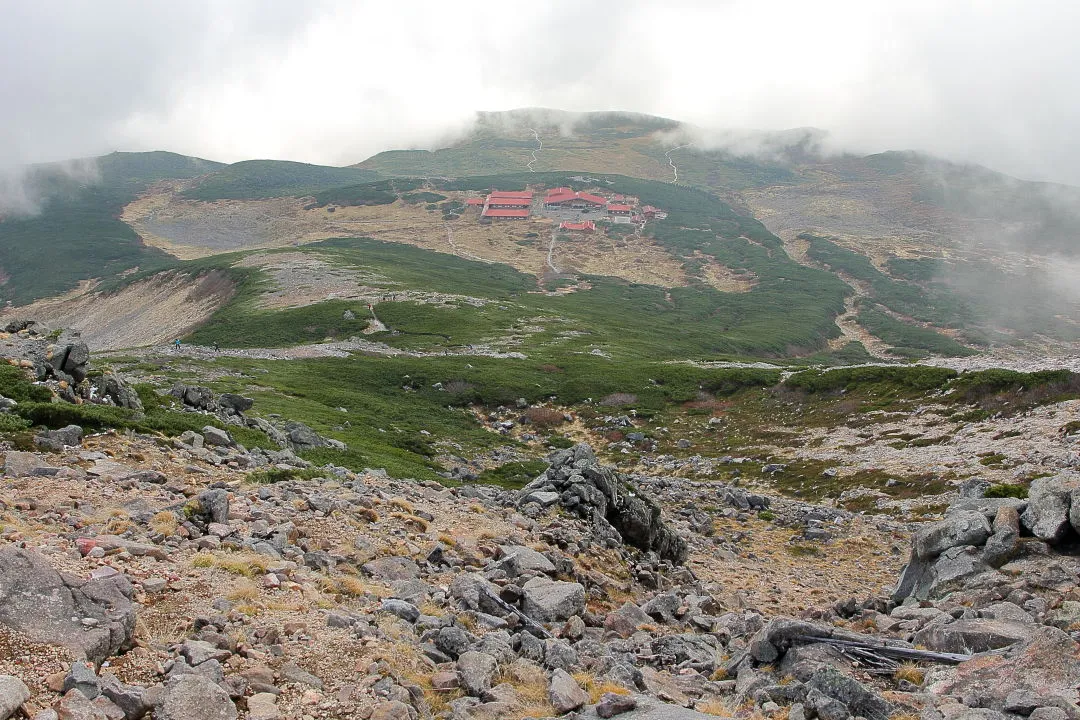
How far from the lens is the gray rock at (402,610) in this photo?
1088cm

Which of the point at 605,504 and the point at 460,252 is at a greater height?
the point at 460,252

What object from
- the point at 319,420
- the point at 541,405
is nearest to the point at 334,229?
the point at 541,405

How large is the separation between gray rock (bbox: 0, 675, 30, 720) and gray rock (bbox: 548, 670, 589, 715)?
5763mm

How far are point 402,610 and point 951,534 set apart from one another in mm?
12941

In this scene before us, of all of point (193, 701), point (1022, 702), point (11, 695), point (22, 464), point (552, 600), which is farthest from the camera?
point (22, 464)

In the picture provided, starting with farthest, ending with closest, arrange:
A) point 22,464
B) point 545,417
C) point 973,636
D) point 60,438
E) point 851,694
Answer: point 545,417, point 60,438, point 22,464, point 973,636, point 851,694

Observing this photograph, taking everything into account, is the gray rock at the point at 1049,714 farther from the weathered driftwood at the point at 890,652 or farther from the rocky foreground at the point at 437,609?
the weathered driftwood at the point at 890,652

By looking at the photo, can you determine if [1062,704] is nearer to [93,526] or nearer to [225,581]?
[225,581]

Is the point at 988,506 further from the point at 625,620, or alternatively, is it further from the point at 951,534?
the point at 625,620

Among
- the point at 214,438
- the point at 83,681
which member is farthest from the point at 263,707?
the point at 214,438

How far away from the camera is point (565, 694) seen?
877 cm

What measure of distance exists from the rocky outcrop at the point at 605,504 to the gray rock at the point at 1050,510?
10183 millimetres

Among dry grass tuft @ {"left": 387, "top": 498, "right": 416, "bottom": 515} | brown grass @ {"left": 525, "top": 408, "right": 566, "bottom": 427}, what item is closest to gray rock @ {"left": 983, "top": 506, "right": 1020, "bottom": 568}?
dry grass tuft @ {"left": 387, "top": 498, "right": 416, "bottom": 515}

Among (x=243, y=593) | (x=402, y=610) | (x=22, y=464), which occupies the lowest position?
(x=402, y=610)
